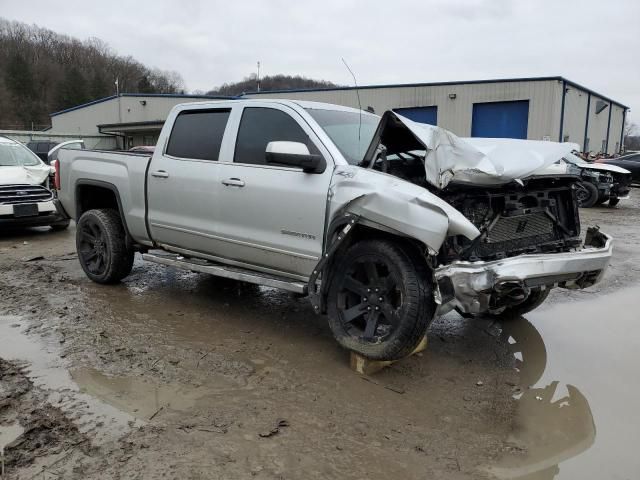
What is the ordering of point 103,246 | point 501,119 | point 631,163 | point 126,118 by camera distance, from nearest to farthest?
point 103,246
point 631,163
point 501,119
point 126,118

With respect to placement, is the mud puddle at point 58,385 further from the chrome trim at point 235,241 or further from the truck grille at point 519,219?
the truck grille at point 519,219

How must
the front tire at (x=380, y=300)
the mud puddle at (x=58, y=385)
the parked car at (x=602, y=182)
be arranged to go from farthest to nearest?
the parked car at (x=602, y=182) → the front tire at (x=380, y=300) → the mud puddle at (x=58, y=385)

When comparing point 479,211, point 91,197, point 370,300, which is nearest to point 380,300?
point 370,300

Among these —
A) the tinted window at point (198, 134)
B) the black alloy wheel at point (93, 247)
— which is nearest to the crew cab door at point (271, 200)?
the tinted window at point (198, 134)

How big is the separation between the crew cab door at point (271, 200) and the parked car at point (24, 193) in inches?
204

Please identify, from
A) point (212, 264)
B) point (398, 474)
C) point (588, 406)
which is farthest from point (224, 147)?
point (588, 406)

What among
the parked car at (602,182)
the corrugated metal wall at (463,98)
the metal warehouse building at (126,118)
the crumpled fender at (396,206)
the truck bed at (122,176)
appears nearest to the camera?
the crumpled fender at (396,206)

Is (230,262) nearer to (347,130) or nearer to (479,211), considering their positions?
(347,130)

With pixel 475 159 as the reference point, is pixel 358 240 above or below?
below

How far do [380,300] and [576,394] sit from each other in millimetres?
1501

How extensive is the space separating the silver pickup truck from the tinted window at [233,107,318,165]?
0.01m

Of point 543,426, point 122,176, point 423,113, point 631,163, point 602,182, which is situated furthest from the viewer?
point 423,113

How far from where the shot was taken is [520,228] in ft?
12.9

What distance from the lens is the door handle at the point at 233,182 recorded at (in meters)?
4.53
